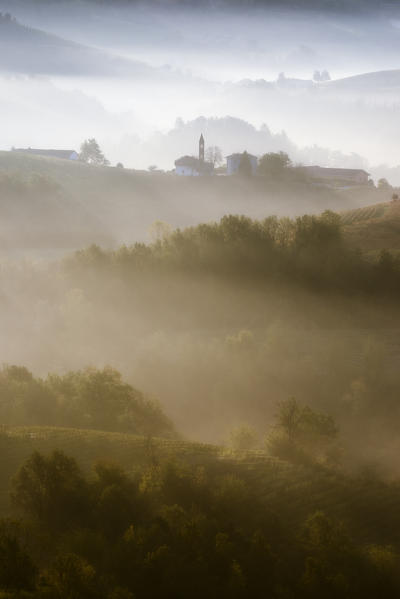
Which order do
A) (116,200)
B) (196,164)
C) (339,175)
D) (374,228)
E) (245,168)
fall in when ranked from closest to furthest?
(374,228)
(116,200)
(245,168)
(196,164)
(339,175)

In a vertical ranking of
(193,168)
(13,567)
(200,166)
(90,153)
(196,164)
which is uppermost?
(90,153)

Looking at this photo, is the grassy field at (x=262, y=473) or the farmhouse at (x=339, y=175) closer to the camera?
the grassy field at (x=262, y=473)

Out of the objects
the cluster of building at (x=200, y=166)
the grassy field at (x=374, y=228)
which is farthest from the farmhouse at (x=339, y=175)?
the grassy field at (x=374, y=228)

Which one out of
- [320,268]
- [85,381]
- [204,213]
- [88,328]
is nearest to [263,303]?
[320,268]

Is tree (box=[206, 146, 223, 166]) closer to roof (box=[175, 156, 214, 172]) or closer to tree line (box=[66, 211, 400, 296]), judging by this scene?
roof (box=[175, 156, 214, 172])

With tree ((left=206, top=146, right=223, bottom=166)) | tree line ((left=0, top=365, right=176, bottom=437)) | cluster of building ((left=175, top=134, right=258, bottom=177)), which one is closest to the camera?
tree line ((left=0, top=365, right=176, bottom=437))

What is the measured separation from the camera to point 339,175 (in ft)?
412

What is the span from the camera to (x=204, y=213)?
9600 centimetres

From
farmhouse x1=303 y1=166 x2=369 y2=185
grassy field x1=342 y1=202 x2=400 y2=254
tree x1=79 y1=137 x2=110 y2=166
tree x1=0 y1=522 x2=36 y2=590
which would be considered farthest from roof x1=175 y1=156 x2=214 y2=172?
tree x1=0 y1=522 x2=36 y2=590

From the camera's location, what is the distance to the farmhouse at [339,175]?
11912 centimetres

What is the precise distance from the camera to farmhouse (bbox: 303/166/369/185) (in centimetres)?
11912

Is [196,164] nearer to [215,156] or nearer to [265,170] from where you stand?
[265,170]

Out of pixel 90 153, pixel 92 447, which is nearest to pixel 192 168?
pixel 90 153

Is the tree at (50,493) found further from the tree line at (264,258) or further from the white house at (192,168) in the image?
the white house at (192,168)
